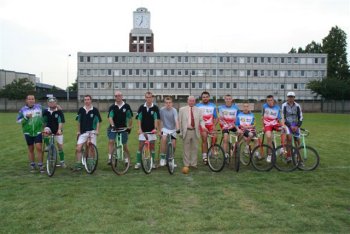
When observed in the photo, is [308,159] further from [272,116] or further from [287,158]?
[272,116]

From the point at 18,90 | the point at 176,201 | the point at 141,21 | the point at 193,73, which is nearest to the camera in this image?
the point at 176,201

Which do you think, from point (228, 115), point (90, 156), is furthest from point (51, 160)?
point (228, 115)

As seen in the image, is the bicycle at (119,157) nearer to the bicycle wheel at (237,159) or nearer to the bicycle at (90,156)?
the bicycle at (90,156)

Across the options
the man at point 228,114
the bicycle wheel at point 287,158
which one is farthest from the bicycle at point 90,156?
the bicycle wheel at point 287,158

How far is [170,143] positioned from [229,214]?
3822 millimetres

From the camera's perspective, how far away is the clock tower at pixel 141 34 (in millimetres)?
103938

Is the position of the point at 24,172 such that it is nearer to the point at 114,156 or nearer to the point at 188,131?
the point at 114,156

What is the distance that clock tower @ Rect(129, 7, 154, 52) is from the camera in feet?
341

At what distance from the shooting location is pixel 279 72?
9419 cm

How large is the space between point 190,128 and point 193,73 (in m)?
84.3

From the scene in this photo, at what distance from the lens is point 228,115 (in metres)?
10.6

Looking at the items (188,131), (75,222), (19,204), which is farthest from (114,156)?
(75,222)

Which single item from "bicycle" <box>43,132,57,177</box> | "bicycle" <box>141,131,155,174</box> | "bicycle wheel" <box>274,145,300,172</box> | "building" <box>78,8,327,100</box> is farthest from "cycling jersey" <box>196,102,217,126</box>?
"building" <box>78,8,327,100</box>

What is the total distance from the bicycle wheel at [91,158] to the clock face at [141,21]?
9945 centimetres
